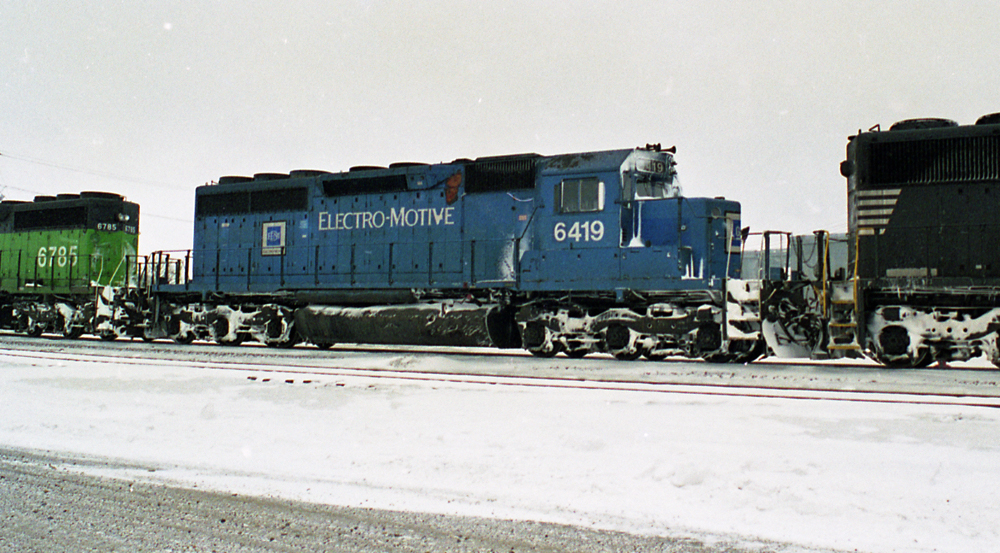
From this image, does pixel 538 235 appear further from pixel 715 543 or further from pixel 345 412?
pixel 715 543

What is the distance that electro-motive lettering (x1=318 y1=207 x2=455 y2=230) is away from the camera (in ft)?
41.7

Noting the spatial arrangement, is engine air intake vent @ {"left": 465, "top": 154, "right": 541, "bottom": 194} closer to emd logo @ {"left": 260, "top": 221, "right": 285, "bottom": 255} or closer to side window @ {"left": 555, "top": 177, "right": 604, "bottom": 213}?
side window @ {"left": 555, "top": 177, "right": 604, "bottom": 213}

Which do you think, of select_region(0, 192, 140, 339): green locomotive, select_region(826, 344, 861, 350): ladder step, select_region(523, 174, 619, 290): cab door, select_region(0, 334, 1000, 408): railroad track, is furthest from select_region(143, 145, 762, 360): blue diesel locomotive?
select_region(0, 192, 140, 339): green locomotive

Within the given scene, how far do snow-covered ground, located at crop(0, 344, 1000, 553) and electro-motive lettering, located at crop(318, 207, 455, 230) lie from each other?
5292 mm

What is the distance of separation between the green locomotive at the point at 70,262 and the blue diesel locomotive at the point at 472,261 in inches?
99.2

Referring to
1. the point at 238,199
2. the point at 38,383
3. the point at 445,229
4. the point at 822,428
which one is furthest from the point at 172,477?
the point at 238,199

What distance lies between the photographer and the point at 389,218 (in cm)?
1323

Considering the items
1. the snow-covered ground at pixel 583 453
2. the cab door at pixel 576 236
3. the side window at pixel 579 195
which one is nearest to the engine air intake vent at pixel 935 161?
the cab door at pixel 576 236

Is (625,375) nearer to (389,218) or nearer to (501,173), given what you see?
(501,173)

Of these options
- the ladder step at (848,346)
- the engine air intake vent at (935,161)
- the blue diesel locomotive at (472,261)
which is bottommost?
the ladder step at (848,346)

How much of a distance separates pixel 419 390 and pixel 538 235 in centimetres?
446

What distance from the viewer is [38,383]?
8.77 m

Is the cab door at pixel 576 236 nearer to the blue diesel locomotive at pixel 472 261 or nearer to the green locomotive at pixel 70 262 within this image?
the blue diesel locomotive at pixel 472 261

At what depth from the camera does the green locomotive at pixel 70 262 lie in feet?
56.6
